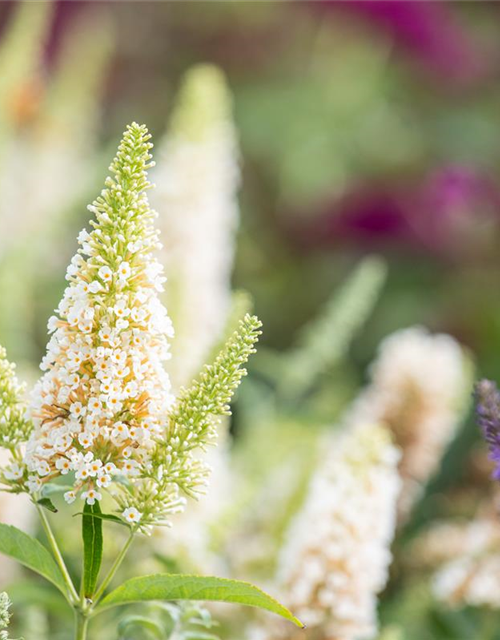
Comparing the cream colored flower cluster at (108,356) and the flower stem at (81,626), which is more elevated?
the cream colored flower cluster at (108,356)

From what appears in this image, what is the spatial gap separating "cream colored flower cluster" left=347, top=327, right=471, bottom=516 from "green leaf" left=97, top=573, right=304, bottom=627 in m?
0.51

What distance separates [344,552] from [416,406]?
13.9 inches

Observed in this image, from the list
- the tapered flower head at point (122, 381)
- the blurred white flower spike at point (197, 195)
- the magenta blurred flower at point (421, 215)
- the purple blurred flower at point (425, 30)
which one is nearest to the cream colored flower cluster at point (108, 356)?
the tapered flower head at point (122, 381)

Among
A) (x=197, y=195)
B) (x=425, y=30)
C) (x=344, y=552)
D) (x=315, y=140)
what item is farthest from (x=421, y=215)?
(x=344, y=552)

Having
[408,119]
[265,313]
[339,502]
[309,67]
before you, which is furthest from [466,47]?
[339,502]

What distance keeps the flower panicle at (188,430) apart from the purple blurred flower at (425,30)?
1621 mm

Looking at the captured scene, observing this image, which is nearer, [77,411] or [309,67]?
[77,411]

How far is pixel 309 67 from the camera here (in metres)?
2.16

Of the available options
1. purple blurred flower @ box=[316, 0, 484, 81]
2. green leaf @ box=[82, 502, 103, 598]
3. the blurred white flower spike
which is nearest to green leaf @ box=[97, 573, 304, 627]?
green leaf @ box=[82, 502, 103, 598]

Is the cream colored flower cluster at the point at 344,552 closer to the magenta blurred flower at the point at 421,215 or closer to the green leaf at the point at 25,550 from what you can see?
the green leaf at the point at 25,550

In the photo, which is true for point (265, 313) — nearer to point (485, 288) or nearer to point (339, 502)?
point (485, 288)

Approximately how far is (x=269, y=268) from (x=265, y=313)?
147mm

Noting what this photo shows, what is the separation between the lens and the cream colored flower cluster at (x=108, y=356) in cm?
43

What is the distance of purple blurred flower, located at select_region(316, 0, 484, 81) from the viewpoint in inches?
76.3
